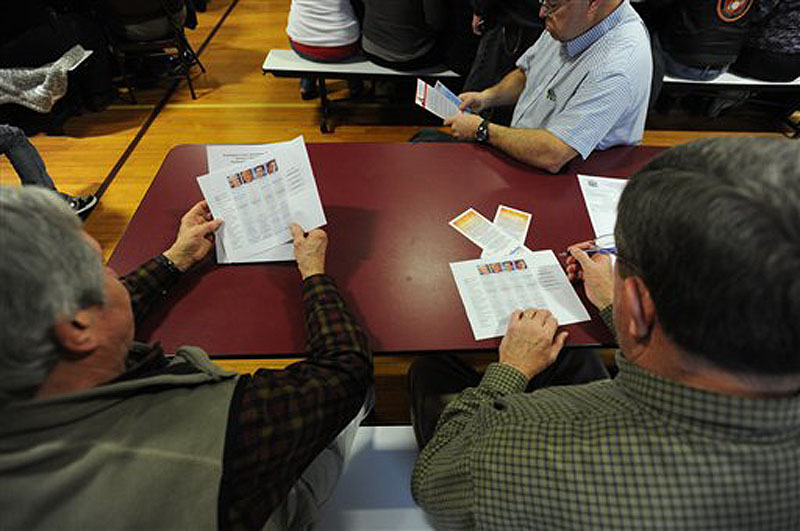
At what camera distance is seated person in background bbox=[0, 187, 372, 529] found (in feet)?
1.83

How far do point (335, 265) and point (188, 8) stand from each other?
12.0 ft

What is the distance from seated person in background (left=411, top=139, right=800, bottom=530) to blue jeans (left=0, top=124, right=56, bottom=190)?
2706mm

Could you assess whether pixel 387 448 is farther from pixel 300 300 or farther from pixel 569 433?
pixel 569 433

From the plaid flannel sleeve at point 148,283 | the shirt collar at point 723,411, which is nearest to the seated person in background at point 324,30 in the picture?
the plaid flannel sleeve at point 148,283

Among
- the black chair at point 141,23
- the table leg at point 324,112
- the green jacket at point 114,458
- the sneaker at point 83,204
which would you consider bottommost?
the sneaker at point 83,204

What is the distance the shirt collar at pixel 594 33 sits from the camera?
1.54 m

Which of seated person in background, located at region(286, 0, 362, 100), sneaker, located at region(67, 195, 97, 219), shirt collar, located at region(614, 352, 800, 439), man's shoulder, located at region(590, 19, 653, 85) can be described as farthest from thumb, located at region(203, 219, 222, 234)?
seated person in background, located at region(286, 0, 362, 100)

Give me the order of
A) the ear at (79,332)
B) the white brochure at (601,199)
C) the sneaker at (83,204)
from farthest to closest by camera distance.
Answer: the sneaker at (83,204) → the white brochure at (601,199) → the ear at (79,332)

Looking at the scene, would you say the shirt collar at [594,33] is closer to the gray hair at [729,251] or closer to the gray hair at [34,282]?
the gray hair at [729,251]

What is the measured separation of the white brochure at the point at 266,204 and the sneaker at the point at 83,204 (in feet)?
6.07

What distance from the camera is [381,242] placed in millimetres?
1252

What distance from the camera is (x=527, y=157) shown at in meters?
1.50

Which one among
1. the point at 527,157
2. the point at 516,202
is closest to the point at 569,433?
the point at 516,202

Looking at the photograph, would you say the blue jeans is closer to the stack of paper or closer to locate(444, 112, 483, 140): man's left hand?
locate(444, 112, 483, 140): man's left hand
